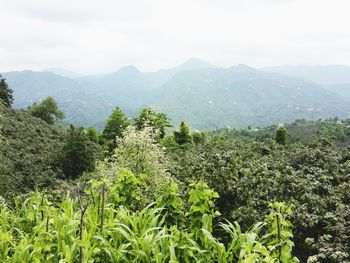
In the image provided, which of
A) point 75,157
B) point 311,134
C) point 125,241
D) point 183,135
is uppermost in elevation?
point 125,241

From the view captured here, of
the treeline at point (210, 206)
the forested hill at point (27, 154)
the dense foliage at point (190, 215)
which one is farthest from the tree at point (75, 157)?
the dense foliage at point (190, 215)

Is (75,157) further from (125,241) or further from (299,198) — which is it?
(125,241)

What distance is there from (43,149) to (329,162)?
2113cm

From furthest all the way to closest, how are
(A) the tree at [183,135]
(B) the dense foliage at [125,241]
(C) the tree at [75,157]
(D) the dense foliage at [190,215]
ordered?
(A) the tree at [183,135] < (C) the tree at [75,157] < (D) the dense foliage at [190,215] < (B) the dense foliage at [125,241]

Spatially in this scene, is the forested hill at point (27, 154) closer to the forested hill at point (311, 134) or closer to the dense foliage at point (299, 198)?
the dense foliage at point (299, 198)

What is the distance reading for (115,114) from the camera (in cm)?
3212

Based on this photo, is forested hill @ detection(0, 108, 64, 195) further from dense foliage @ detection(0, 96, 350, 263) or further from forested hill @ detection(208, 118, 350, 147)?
forested hill @ detection(208, 118, 350, 147)

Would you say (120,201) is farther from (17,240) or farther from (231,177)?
(231,177)

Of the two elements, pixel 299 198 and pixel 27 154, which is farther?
pixel 27 154

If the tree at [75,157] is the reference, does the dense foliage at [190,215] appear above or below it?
above

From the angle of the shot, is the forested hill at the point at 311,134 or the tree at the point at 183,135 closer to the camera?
the tree at the point at 183,135

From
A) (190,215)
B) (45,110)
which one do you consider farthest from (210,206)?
(45,110)

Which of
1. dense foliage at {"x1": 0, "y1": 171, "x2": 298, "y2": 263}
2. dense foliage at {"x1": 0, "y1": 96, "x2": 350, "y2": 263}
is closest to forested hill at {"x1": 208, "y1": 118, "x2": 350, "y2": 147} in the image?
dense foliage at {"x1": 0, "y1": 96, "x2": 350, "y2": 263}

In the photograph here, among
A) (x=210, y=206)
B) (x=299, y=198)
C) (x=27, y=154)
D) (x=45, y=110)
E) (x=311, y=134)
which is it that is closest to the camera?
(x=210, y=206)
